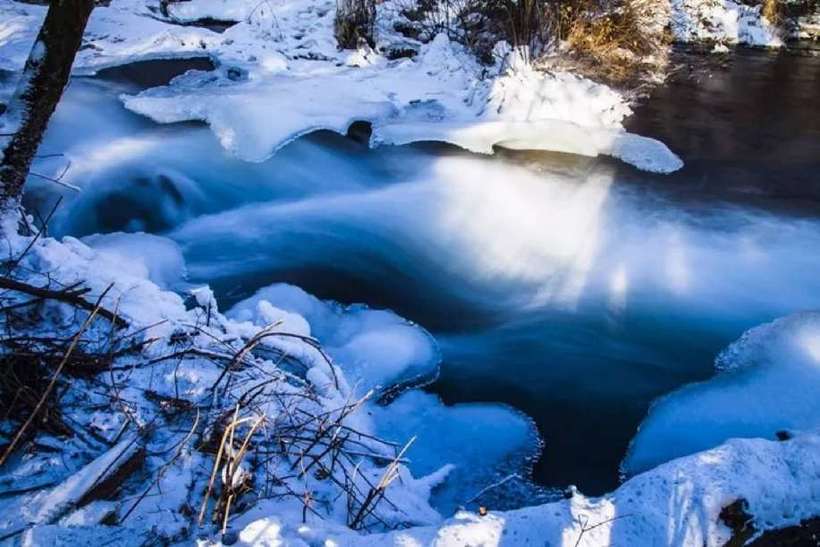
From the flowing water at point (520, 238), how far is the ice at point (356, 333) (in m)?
0.17

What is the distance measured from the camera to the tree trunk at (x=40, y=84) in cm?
302

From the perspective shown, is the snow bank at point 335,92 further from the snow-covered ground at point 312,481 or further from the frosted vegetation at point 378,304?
the snow-covered ground at point 312,481

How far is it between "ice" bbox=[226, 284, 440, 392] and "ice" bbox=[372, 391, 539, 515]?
211mm

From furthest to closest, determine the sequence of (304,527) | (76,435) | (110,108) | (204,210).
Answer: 1. (110,108)
2. (204,210)
3. (76,435)
4. (304,527)

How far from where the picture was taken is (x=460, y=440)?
131 inches

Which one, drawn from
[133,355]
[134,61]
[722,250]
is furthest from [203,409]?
[134,61]

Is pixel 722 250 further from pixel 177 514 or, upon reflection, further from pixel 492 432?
pixel 177 514

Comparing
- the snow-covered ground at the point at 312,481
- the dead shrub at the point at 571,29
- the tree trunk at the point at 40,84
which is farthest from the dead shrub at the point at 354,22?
the snow-covered ground at the point at 312,481

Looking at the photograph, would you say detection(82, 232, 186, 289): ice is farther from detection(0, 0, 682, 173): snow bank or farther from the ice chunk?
the ice chunk

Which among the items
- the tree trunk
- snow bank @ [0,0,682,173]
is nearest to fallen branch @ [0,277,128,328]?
the tree trunk

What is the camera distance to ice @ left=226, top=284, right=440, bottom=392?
3.59m

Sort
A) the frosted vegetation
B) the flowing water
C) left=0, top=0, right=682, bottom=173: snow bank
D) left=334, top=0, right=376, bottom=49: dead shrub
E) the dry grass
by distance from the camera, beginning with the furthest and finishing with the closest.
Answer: left=334, top=0, right=376, bottom=49: dead shrub < the dry grass < left=0, top=0, right=682, bottom=173: snow bank < the flowing water < the frosted vegetation

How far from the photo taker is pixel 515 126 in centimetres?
696

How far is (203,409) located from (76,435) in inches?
16.1
